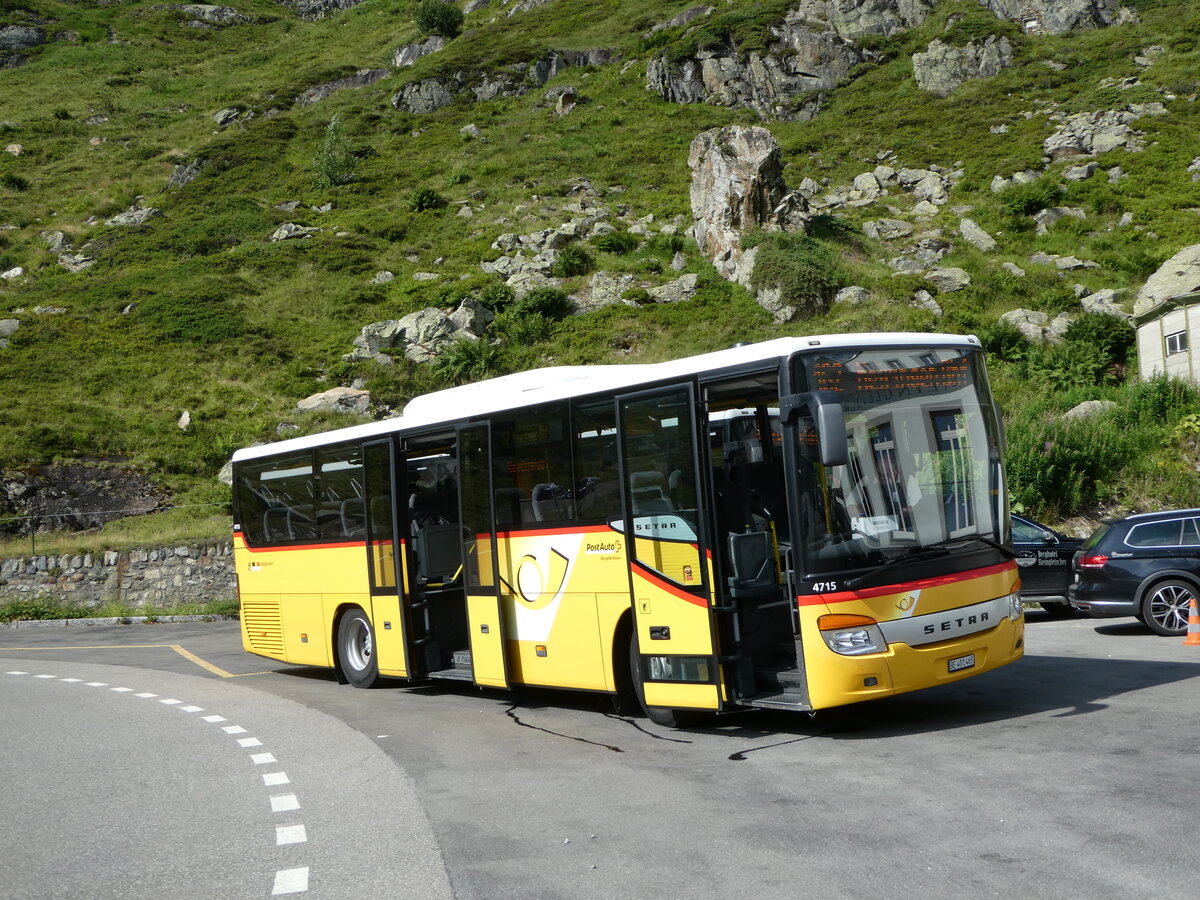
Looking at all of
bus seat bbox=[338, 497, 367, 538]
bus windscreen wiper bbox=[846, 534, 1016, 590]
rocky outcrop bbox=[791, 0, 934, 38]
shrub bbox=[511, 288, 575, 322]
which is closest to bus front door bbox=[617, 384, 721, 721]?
bus windscreen wiper bbox=[846, 534, 1016, 590]

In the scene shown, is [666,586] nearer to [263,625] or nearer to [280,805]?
[280,805]

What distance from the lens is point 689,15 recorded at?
90125 millimetres

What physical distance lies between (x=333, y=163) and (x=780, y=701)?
65.0 m

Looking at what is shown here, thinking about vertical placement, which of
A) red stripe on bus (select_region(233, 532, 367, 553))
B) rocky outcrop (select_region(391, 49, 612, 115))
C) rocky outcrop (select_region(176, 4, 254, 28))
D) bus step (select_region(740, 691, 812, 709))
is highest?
Result: rocky outcrop (select_region(176, 4, 254, 28))

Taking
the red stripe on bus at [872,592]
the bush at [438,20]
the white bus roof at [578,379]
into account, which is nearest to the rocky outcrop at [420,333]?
the white bus roof at [578,379]

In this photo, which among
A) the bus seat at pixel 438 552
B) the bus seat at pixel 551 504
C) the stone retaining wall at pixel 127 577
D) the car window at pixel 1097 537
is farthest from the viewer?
the stone retaining wall at pixel 127 577

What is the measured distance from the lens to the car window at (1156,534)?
1355cm

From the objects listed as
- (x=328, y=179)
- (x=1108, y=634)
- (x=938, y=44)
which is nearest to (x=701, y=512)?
(x=1108, y=634)

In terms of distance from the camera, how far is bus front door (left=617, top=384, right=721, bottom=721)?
894 centimetres

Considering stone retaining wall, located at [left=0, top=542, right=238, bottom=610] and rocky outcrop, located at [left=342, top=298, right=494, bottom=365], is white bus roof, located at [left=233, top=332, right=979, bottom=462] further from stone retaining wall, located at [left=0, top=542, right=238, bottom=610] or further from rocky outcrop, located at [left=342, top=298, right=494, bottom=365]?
rocky outcrop, located at [left=342, top=298, right=494, bottom=365]

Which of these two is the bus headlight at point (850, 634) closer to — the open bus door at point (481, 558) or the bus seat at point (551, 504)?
the bus seat at point (551, 504)

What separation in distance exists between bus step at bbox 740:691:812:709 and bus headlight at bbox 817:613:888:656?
0.53m

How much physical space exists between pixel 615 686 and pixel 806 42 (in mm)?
77164

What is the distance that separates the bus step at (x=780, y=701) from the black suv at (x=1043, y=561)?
30.1ft
